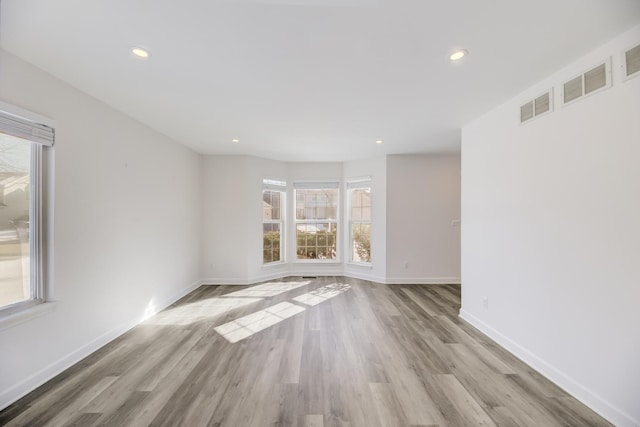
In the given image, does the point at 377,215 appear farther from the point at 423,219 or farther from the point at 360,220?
the point at 423,219

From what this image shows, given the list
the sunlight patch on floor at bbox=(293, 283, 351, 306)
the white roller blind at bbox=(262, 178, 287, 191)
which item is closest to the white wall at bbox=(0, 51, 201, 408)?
the white roller blind at bbox=(262, 178, 287, 191)

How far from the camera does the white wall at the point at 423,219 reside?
4.86 m

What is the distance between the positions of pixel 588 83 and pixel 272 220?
4.68 metres

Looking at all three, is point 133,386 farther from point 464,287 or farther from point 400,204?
point 400,204

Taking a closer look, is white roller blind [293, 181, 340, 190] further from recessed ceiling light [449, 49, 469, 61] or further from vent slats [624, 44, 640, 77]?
vent slats [624, 44, 640, 77]

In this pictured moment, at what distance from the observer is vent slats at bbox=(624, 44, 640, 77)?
5.12 ft

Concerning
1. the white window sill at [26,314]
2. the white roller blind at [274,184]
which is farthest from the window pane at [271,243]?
the white window sill at [26,314]

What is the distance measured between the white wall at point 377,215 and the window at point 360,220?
14 centimetres

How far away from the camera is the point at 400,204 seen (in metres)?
4.87

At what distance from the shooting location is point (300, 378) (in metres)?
2.09

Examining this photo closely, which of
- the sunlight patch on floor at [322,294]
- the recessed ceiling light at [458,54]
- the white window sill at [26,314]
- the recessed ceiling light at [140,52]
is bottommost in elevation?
the sunlight patch on floor at [322,294]

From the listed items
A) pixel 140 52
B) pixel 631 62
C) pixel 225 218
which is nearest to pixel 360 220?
pixel 225 218

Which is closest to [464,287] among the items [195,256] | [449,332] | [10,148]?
[449,332]

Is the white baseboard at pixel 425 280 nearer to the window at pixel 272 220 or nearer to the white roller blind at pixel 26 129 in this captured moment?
the window at pixel 272 220
